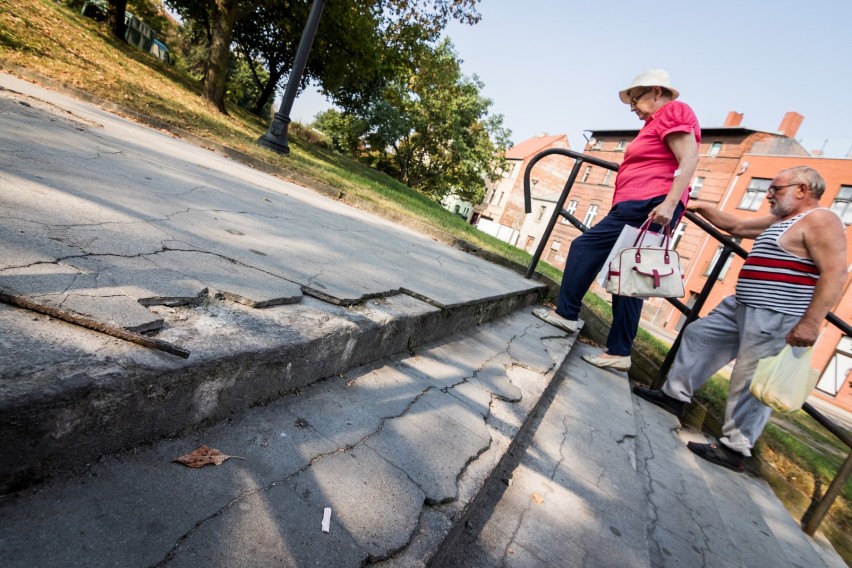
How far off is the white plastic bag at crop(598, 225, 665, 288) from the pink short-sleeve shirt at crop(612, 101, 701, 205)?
287 mm

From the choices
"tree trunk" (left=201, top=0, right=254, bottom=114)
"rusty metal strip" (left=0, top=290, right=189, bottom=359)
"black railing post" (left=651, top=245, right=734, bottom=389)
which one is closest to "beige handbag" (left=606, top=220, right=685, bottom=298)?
"black railing post" (left=651, top=245, right=734, bottom=389)

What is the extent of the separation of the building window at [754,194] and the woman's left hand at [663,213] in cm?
2395

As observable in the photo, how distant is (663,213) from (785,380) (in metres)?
1.13

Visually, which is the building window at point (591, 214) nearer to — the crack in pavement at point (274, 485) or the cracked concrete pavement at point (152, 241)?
the cracked concrete pavement at point (152, 241)

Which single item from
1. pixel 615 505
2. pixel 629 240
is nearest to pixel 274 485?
pixel 615 505

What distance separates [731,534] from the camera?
1.90 meters

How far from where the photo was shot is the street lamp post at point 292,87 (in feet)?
22.3

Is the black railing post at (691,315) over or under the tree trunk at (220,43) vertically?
under

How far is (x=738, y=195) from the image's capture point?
21.7m

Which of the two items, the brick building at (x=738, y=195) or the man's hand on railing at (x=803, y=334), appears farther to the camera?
the brick building at (x=738, y=195)

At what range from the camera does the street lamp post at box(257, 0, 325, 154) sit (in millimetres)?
6801

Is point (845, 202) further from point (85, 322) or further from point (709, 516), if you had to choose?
point (85, 322)

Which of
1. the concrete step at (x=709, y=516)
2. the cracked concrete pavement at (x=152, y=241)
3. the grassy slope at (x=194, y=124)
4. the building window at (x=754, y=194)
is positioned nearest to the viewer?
the cracked concrete pavement at (x=152, y=241)

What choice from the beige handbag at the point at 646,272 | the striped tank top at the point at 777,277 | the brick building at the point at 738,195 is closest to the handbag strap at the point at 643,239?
the beige handbag at the point at 646,272
